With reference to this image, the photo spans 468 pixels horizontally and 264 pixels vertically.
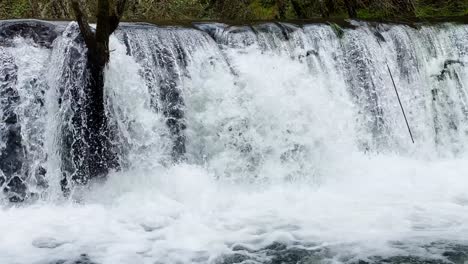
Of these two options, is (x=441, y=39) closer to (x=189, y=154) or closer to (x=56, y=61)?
(x=189, y=154)

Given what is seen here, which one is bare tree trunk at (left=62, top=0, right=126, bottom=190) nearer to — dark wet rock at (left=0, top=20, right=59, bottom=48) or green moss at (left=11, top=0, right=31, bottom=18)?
dark wet rock at (left=0, top=20, right=59, bottom=48)

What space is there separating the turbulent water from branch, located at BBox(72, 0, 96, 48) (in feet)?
1.79

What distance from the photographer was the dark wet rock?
18.7 feet

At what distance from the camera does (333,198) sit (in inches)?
235

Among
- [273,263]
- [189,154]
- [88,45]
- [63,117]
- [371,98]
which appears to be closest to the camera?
[273,263]

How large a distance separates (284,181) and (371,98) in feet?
6.76

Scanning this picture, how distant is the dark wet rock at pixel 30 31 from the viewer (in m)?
5.71

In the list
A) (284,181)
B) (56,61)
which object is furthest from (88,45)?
(284,181)

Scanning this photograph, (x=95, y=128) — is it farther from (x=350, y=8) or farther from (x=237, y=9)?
(x=350, y=8)

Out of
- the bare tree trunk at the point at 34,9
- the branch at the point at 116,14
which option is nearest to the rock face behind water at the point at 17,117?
the branch at the point at 116,14

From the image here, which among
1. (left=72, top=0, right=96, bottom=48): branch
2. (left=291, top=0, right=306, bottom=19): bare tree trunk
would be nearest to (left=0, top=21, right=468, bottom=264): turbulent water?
(left=72, top=0, right=96, bottom=48): branch

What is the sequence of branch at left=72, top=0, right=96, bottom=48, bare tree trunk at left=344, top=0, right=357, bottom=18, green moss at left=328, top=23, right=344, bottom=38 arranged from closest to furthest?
1. branch at left=72, top=0, right=96, bottom=48
2. green moss at left=328, top=23, right=344, bottom=38
3. bare tree trunk at left=344, top=0, right=357, bottom=18

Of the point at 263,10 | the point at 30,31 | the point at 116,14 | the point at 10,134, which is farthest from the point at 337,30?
the point at 10,134

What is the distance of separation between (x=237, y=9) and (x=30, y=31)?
5.21 metres
